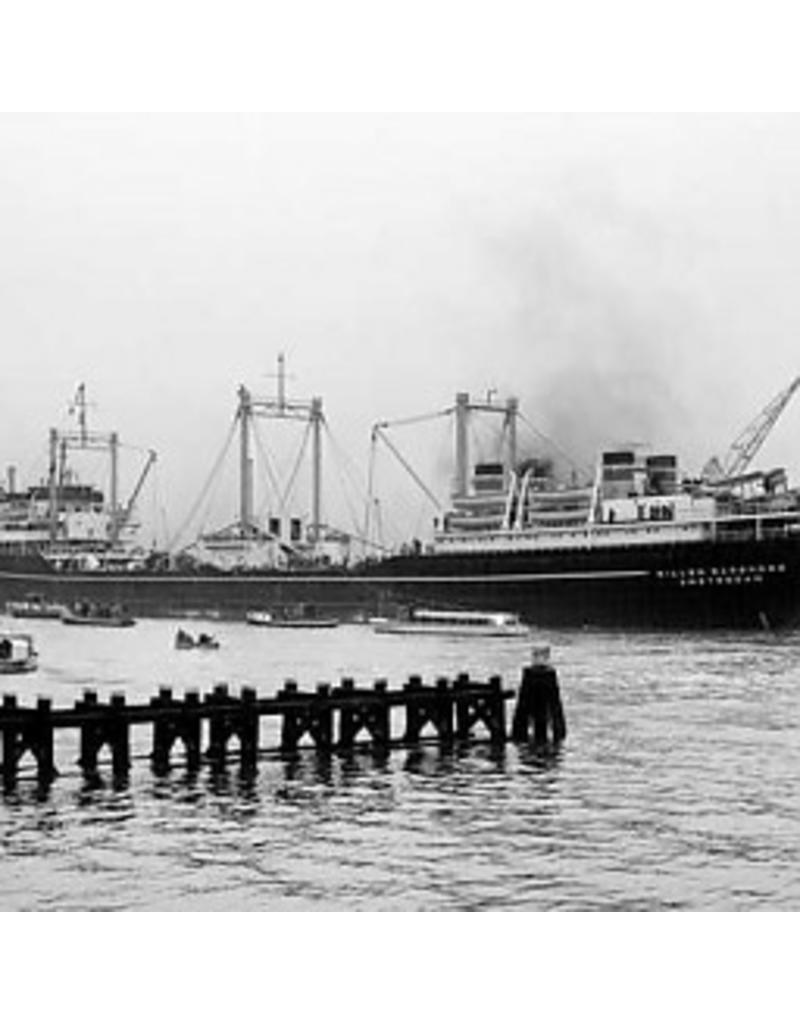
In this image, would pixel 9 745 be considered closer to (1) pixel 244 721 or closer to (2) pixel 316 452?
(1) pixel 244 721

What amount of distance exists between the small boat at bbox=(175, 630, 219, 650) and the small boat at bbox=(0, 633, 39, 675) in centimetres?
188

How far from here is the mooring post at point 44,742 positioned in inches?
468

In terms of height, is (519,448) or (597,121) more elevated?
(597,121)

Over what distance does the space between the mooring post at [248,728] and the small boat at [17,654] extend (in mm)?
5701

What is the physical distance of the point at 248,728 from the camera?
42.3 ft

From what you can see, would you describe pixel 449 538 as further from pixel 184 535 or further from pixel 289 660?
pixel 184 535

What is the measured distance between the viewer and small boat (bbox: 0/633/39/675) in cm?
1817

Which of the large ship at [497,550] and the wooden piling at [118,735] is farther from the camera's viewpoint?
the large ship at [497,550]

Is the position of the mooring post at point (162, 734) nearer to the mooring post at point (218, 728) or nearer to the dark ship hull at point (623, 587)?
the mooring post at point (218, 728)

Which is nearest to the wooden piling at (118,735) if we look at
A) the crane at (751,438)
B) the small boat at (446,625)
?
the crane at (751,438)

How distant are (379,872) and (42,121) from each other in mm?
4180

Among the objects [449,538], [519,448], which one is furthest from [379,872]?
[449,538]

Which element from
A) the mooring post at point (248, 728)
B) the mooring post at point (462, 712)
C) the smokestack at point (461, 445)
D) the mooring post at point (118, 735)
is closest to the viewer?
the smokestack at point (461, 445)

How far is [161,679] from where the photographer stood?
18156mm
